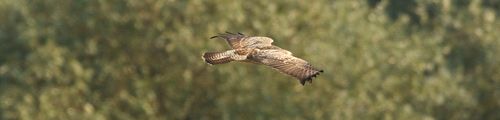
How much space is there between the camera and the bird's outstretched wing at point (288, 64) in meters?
8.62

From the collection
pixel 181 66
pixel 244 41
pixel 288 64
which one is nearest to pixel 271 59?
pixel 288 64

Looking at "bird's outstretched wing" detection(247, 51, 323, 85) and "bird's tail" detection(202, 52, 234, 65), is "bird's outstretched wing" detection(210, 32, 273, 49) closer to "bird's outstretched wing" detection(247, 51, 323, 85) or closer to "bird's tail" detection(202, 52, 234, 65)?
"bird's tail" detection(202, 52, 234, 65)

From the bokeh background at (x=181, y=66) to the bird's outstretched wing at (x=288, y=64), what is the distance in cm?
992

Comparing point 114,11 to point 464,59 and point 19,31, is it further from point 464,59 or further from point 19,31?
point 464,59

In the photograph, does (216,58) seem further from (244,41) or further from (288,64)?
(244,41)

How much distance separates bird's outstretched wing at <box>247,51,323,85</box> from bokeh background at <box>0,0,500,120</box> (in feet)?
32.5

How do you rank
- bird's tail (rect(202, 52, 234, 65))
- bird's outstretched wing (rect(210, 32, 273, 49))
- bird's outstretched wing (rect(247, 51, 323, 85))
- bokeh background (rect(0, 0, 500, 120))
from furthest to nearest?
bokeh background (rect(0, 0, 500, 120)) → bird's outstretched wing (rect(210, 32, 273, 49)) → bird's tail (rect(202, 52, 234, 65)) → bird's outstretched wing (rect(247, 51, 323, 85))

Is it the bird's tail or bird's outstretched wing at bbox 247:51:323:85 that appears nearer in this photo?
bird's outstretched wing at bbox 247:51:323:85

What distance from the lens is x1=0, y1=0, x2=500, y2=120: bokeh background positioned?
19.5m

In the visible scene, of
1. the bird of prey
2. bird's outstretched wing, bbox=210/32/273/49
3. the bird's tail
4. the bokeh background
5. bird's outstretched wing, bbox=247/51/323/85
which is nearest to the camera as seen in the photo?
bird's outstretched wing, bbox=247/51/323/85

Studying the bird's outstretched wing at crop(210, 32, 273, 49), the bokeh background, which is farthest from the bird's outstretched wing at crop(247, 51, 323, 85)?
the bokeh background

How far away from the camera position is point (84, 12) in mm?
20266

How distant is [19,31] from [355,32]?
8.23 m

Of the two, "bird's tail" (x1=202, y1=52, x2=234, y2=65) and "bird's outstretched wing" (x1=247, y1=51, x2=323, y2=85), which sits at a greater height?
"bird's tail" (x1=202, y1=52, x2=234, y2=65)
